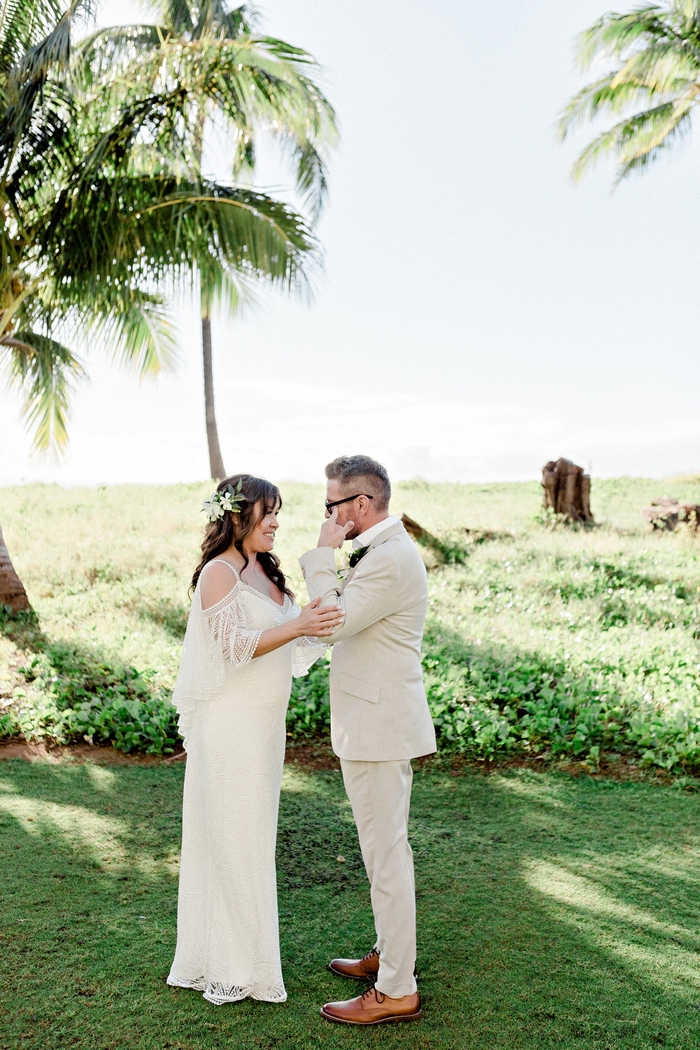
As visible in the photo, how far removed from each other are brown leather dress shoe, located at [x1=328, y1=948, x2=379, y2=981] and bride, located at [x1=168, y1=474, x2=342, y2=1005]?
37cm

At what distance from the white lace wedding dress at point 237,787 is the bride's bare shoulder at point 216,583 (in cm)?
2

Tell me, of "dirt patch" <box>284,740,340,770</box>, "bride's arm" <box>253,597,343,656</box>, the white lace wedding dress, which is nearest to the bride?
the white lace wedding dress

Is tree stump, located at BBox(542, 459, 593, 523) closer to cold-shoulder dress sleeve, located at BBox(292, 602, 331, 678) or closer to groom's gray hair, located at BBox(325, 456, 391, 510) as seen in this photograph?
cold-shoulder dress sleeve, located at BBox(292, 602, 331, 678)

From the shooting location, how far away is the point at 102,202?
10938 mm

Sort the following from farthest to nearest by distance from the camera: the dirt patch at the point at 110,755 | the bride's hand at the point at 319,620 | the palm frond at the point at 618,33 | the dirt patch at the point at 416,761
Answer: the palm frond at the point at 618,33
the dirt patch at the point at 110,755
the dirt patch at the point at 416,761
the bride's hand at the point at 319,620

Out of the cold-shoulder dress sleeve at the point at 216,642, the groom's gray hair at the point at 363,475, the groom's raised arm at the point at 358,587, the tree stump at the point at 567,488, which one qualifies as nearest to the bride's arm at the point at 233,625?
the cold-shoulder dress sleeve at the point at 216,642

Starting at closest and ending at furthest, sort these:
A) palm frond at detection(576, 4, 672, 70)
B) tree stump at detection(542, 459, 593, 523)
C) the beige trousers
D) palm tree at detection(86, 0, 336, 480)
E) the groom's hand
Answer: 1. the groom's hand
2. the beige trousers
3. palm tree at detection(86, 0, 336, 480)
4. tree stump at detection(542, 459, 593, 523)
5. palm frond at detection(576, 4, 672, 70)

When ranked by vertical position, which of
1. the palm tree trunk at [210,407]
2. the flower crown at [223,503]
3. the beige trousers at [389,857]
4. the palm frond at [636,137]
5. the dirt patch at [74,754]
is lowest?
the dirt patch at [74,754]

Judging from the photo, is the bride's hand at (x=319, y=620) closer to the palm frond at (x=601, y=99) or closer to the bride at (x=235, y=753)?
the bride at (x=235, y=753)

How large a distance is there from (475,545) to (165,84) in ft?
27.9

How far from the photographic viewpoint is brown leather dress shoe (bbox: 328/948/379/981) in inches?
166

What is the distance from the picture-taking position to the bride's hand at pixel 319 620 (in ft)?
11.4

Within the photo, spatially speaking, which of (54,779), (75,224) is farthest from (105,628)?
(75,224)

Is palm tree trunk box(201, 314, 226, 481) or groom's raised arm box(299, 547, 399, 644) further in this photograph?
palm tree trunk box(201, 314, 226, 481)
